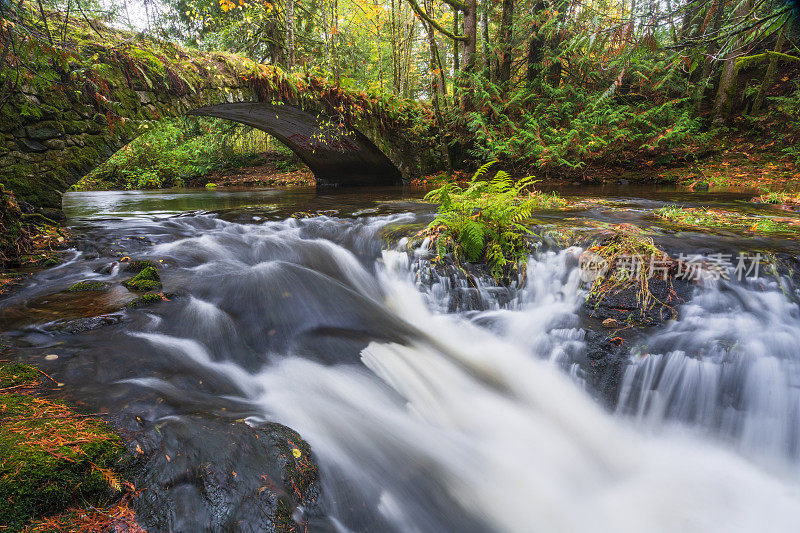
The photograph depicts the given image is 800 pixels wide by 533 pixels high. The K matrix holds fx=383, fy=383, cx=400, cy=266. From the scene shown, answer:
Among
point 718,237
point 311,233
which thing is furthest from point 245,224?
point 718,237

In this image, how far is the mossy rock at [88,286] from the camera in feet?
10.5

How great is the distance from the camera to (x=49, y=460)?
1190mm

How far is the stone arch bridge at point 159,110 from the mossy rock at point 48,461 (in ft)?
7.58

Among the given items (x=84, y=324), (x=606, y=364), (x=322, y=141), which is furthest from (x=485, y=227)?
(x=322, y=141)

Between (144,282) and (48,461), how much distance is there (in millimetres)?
2420

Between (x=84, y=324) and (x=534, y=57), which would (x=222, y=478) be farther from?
(x=534, y=57)

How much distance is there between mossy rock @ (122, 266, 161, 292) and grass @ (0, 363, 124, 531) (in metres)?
1.83

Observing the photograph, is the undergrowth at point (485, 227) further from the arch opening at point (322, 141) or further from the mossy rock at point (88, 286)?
the arch opening at point (322, 141)

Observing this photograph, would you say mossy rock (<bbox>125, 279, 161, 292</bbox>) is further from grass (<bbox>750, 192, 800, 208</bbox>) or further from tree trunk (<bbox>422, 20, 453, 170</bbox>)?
tree trunk (<bbox>422, 20, 453, 170</bbox>)

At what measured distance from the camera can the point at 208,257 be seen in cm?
446

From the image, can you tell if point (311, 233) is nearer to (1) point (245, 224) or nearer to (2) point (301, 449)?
(1) point (245, 224)

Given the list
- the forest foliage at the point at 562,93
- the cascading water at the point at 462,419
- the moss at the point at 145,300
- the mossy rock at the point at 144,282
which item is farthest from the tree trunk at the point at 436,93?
the moss at the point at 145,300

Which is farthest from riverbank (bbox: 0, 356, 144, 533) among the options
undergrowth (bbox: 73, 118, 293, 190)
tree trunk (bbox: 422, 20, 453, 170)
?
undergrowth (bbox: 73, 118, 293, 190)

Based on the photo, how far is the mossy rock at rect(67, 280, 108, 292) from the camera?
10.5 feet
